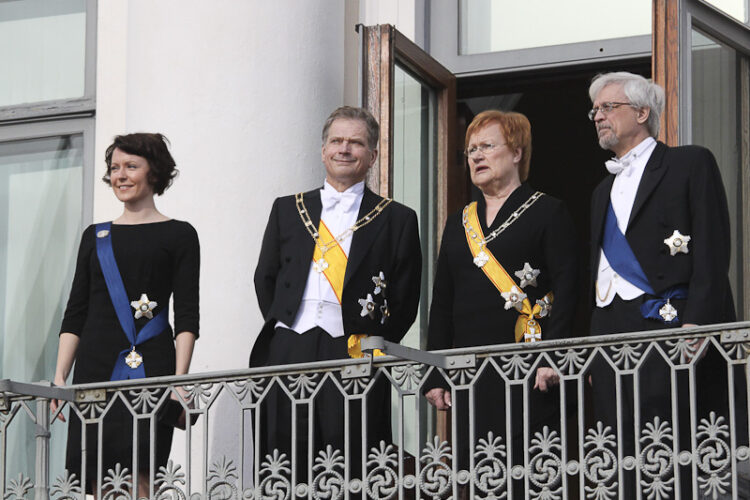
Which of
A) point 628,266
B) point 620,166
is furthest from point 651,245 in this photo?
point 620,166

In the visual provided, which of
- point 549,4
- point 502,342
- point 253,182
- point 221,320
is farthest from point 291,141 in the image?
point 502,342

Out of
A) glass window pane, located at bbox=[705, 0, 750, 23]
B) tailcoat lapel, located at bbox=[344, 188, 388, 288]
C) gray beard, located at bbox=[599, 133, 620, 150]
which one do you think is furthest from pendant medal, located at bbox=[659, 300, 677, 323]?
glass window pane, located at bbox=[705, 0, 750, 23]

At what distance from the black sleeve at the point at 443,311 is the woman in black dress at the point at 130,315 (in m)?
0.95

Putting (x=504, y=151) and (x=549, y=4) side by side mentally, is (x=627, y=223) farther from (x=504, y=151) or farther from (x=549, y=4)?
(x=549, y=4)

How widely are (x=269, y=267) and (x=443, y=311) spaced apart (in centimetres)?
73

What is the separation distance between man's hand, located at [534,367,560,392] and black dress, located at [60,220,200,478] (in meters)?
1.44

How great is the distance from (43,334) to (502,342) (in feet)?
12.4

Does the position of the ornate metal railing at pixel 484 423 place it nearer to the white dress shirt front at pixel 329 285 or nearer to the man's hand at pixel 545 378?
the man's hand at pixel 545 378

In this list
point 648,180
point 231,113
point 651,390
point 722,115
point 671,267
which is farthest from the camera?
point 231,113

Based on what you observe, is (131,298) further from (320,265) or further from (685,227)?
(685,227)

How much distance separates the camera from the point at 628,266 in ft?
23.8

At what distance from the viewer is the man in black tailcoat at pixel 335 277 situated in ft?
24.8

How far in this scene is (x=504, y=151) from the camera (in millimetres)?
7914

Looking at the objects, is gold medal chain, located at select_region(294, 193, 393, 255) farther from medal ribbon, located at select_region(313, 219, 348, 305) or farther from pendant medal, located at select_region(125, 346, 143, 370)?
pendant medal, located at select_region(125, 346, 143, 370)
